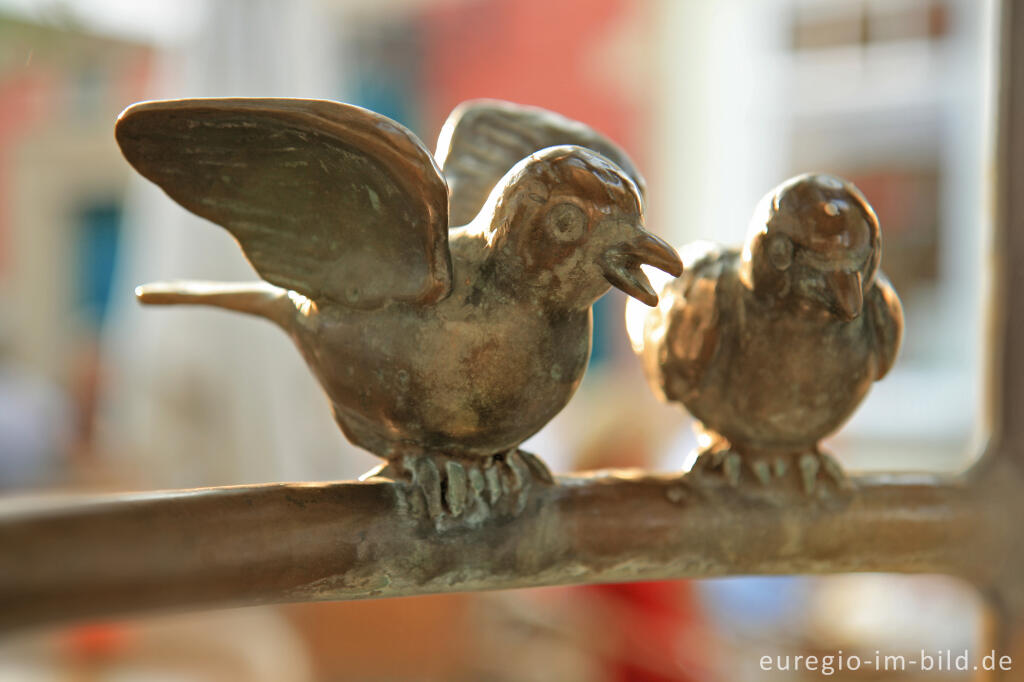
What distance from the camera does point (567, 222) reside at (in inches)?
13.7

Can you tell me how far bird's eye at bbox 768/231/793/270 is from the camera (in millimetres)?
388

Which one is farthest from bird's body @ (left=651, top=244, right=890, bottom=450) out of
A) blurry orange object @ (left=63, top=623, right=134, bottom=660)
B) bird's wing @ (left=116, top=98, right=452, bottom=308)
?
blurry orange object @ (left=63, top=623, right=134, bottom=660)

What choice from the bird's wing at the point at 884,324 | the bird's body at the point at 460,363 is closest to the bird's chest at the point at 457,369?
the bird's body at the point at 460,363

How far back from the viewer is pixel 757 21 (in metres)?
2.48

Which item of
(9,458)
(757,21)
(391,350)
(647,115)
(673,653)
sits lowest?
(673,653)

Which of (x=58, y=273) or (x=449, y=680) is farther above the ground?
(x=58, y=273)

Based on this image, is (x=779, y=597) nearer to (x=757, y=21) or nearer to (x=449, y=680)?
(x=449, y=680)

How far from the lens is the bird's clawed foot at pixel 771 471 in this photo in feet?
1.39

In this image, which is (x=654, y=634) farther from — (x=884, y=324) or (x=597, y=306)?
(x=597, y=306)

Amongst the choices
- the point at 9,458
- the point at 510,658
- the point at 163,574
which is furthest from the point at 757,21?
the point at 163,574

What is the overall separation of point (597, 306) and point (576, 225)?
2.49m

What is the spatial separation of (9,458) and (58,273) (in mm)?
1973

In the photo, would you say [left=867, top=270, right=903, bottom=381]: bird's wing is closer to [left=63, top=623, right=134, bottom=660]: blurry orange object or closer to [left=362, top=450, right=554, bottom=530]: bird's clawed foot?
[left=362, top=450, right=554, bottom=530]: bird's clawed foot

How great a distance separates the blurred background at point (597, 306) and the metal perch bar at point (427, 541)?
0.15 metres
